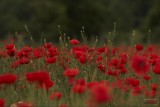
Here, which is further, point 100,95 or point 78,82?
point 78,82

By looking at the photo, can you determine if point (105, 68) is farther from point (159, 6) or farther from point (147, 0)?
point (147, 0)

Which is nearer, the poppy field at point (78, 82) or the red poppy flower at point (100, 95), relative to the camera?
the red poppy flower at point (100, 95)

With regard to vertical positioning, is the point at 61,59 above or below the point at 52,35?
below

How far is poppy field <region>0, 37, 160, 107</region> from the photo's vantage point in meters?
3.30

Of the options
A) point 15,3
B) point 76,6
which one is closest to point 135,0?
point 15,3

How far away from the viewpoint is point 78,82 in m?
3.59

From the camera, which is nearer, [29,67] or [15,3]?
[29,67]

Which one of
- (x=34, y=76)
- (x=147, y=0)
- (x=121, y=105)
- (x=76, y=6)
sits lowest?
(x=121, y=105)

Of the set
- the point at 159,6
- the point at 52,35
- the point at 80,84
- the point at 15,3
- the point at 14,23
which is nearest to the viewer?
the point at 80,84

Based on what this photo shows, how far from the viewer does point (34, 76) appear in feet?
11.0

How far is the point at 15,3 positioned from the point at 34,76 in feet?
123

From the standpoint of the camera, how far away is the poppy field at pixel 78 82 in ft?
10.8

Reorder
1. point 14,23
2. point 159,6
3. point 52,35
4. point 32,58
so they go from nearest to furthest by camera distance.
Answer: point 32,58
point 159,6
point 52,35
point 14,23

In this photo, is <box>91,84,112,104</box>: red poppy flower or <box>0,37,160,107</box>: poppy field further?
<box>0,37,160,107</box>: poppy field
